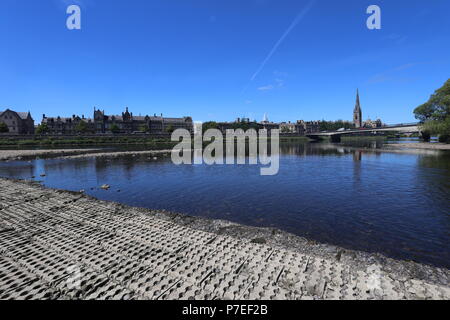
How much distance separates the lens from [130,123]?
172750mm

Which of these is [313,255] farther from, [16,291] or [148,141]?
[148,141]

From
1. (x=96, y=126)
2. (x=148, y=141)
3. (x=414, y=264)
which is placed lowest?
(x=414, y=264)

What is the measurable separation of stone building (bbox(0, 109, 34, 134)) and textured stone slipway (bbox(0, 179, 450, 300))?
16247 centimetres

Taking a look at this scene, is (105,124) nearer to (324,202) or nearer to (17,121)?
(17,121)

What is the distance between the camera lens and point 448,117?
68375 mm

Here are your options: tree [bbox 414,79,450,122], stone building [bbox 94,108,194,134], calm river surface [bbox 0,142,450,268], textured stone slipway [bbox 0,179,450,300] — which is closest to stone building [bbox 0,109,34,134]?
stone building [bbox 94,108,194,134]

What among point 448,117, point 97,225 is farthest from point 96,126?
point 448,117

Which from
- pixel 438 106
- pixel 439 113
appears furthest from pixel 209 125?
pixel 439 113

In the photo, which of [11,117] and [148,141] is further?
[11,117]

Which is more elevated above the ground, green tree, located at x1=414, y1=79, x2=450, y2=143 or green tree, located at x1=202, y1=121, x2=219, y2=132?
green tree, located at x1=202, y1=121, x2=219, y2=132

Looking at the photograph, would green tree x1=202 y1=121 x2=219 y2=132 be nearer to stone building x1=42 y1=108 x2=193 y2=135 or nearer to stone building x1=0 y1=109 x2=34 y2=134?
stone building x1=42 y1=108 x2=193 y2=135

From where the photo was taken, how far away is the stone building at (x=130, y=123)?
158 meters

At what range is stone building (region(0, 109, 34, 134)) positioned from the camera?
5167 inches
